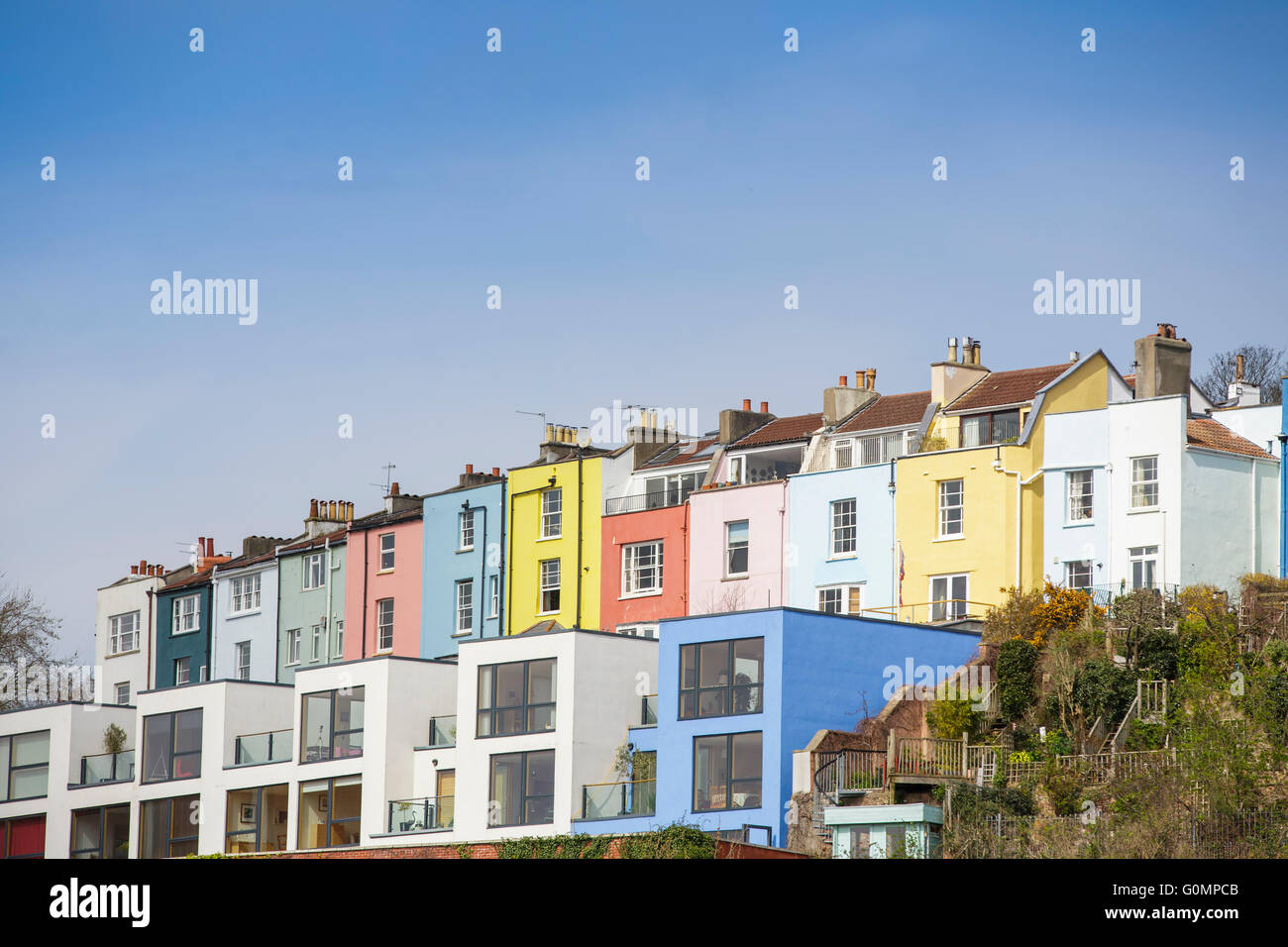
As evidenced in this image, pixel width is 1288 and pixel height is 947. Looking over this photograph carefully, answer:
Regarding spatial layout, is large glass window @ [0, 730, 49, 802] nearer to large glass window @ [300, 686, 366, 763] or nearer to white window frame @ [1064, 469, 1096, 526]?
large glass window @ [300, 686, 366, 763]

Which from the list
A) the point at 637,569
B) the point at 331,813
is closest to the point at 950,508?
the point at 637,569

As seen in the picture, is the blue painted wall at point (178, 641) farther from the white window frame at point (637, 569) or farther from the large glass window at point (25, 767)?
the white window frame at point (637, 569)

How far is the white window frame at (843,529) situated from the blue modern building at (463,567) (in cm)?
1295

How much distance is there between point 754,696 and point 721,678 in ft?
3.69

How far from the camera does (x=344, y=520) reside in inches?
3108

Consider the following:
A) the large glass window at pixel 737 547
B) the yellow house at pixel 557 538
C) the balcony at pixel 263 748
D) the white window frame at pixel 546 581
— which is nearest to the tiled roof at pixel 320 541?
the yellow house at pixel 557 538

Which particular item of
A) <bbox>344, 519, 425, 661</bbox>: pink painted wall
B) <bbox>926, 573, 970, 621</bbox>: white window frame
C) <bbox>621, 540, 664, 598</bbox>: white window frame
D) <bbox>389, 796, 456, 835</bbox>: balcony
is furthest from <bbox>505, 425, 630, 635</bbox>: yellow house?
<bbox>926, 573, 970, 621</bbox>: white window frame

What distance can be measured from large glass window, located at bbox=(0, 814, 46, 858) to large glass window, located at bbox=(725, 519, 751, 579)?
25032mm

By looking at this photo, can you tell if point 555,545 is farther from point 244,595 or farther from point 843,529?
point 244,595

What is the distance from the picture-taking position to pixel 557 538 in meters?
67.6

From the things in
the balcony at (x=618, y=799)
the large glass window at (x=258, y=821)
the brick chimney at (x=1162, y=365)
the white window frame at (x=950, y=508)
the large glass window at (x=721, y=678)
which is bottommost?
the large glass window at (x=258, y=821)

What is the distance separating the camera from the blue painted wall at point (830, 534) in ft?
194
